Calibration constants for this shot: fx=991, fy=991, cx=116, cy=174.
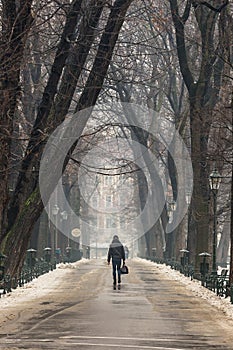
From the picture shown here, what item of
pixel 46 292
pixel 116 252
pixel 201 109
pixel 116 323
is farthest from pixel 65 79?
pixel 116 323

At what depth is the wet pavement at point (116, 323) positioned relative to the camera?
48.9 ft

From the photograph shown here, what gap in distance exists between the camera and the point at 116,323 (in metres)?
18.2

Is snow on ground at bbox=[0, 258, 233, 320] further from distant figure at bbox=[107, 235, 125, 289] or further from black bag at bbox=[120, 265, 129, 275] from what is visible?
distant figure at bbox=[107, 235, 125, 289]

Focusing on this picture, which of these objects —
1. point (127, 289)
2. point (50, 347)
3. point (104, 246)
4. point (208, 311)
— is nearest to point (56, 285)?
point (127, 289)

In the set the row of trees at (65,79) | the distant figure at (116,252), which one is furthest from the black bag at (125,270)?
the row of trees at (65,79)

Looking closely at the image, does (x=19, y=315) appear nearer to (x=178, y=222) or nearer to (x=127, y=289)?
(x=127, y=289)

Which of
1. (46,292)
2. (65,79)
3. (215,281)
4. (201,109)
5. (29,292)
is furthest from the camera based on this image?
(201,109)

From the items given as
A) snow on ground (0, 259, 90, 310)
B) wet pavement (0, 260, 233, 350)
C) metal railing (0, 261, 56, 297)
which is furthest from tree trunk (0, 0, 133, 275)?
wet pavement (0, 260, 233, 350)

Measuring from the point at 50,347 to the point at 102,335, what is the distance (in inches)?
77.8

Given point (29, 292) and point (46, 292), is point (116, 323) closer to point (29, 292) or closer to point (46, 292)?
point (29, 292)

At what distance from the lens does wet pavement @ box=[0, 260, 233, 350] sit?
48.9 feet

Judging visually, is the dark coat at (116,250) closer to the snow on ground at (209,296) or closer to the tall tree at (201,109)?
the snow on ground at (209,296)

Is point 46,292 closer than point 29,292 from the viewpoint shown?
No

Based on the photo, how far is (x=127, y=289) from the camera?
31.2 metres
